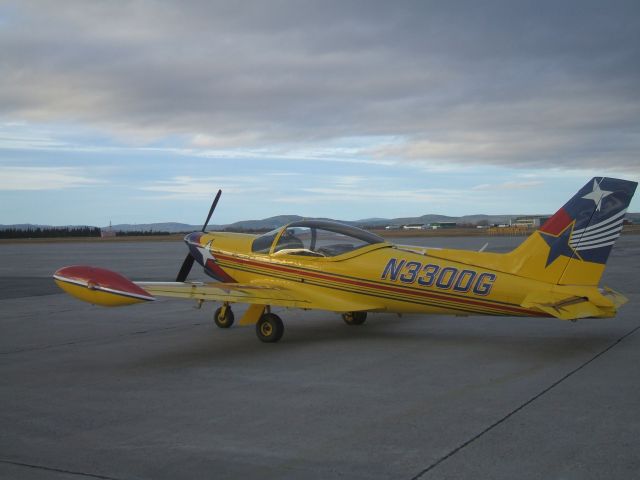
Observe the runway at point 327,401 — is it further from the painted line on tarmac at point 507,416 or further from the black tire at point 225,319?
the black tire at point 225,319

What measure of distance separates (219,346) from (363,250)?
8.67 ft

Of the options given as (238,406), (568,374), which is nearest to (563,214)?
(568,374)

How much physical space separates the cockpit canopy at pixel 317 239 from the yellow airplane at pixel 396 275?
0.02 metres

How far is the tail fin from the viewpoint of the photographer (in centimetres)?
838

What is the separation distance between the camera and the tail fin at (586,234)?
838 cm

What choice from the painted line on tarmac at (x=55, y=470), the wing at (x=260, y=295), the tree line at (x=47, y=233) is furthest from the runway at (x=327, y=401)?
the tree line at (x=47, y=233)

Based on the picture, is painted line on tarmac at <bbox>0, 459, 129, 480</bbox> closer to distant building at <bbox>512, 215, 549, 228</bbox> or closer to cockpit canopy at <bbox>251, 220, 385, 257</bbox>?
cockpit canopy at <bbox>251, 220, 385, 257</bbox>

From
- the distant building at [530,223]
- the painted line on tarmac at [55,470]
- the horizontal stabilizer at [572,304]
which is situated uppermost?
the distant building at [530,223]

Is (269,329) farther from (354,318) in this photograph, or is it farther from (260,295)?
(354,318)

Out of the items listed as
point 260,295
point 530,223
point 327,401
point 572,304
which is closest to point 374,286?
point 260,295

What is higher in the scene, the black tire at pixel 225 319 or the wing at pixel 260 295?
the wing at pixel 260 295

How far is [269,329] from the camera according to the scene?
991cm

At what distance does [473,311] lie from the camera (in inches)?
350

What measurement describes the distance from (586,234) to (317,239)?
4.07 metres
